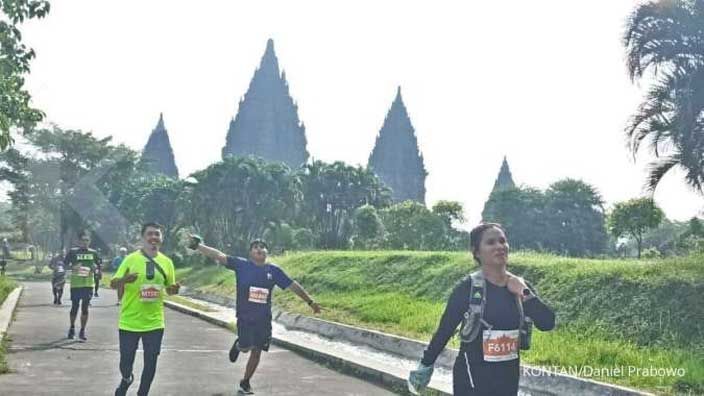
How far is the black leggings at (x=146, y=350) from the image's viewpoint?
6234mm

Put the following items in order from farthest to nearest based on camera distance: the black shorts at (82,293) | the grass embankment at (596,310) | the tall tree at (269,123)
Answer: the tall tree at (269,123)
the black shorts at (82,293)
the grass embankment at (596,310)

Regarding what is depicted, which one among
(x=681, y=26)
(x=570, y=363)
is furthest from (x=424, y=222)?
(x=570, y=363)

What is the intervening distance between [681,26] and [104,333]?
12.6m

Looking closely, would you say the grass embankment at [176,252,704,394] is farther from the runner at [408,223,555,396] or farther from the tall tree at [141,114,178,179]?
the tall tree at [141,114,178,179]

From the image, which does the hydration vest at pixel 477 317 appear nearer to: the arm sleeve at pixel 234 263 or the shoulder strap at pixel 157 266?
the shoulder strap at pixel 157 266

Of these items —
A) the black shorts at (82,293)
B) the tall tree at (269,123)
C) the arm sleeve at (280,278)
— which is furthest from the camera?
the tall tree at (269,123)

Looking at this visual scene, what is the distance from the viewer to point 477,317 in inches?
153

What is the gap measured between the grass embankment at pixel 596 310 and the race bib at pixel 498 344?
471cm

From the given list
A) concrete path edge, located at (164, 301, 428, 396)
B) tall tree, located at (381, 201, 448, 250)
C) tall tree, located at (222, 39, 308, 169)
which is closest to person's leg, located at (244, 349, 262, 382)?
concrete path edge, located at (164, 301, 428, 396)

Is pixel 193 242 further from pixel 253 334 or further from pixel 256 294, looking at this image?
pixel 253 334

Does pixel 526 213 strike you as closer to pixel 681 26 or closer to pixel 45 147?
pixel 45 147

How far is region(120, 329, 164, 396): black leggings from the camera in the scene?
623cm

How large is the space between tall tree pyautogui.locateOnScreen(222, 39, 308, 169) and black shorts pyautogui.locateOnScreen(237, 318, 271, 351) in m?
116

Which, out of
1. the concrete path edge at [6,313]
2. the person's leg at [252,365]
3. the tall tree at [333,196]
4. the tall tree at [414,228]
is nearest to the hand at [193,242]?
the person's leg at [252,365]
